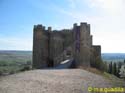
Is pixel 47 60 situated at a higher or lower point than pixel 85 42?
lower

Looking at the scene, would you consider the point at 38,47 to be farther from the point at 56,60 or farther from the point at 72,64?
the point at 72,64

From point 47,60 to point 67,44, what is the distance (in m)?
3.63

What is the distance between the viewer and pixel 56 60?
84.3 feet

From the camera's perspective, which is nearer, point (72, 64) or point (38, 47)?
point (72, 64)

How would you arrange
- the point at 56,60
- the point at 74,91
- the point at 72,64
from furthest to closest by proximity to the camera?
the point at 56,60 < the point at 72,64 < the point at 74,91

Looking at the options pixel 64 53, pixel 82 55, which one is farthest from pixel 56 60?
pixel 82 55

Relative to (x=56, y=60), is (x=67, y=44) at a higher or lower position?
higher

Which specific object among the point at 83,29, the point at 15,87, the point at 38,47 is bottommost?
the point at 15,87

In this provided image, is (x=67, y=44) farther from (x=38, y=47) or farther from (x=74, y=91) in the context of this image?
(x=74, y=91)

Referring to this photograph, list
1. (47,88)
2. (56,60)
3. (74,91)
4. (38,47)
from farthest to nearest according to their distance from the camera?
(38,47)
(56,60)
(47,88)
(74,91)

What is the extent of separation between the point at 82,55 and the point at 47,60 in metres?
7.29

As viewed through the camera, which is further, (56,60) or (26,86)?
(56,60)

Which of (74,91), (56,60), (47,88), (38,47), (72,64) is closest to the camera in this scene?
(74,91)

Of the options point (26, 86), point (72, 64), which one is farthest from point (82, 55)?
point (26, 86)
